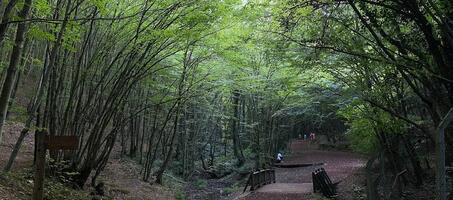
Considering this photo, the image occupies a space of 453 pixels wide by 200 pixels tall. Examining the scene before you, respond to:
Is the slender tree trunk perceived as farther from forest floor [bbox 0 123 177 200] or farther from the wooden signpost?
forest floor [bbox 0 123 177 200]

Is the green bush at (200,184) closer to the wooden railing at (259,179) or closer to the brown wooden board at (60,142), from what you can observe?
the wooden railing at (259,179)

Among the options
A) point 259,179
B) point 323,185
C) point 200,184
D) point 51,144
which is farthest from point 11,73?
point 200,184

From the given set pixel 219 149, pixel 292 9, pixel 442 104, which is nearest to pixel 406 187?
pixel 442 104

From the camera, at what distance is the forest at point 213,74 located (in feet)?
21.6

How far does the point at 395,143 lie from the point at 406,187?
1631 mm

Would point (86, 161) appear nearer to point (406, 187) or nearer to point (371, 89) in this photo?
point (371, 89)

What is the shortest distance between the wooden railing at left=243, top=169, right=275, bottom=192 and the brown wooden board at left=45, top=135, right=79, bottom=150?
10.8 metres

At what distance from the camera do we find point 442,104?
6645mm

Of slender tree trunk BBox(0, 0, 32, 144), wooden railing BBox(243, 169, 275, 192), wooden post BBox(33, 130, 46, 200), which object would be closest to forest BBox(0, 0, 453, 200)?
slender tree trunk BBox(0, 0, 32, 144)

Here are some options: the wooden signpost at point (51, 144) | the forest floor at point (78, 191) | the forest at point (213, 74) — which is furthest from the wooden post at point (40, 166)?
the forest floor at point (78, 191)

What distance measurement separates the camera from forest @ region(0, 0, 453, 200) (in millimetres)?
6586

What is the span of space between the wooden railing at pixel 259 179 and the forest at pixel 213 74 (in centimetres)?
98

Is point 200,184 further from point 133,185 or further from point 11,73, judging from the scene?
point 11,73

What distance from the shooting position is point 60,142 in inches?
229
